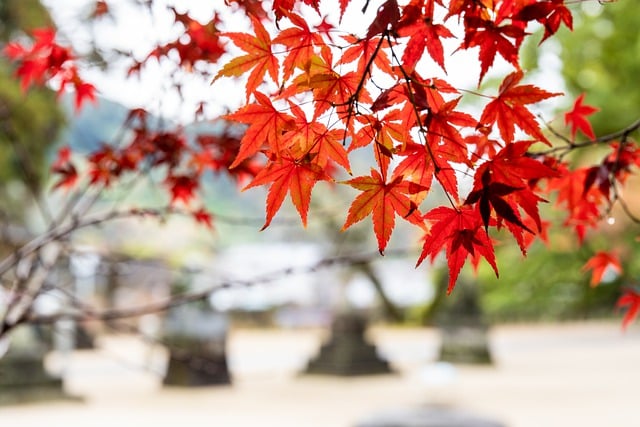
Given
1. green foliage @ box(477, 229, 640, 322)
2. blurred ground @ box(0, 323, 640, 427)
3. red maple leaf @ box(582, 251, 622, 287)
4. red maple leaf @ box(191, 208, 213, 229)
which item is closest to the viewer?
red maple leaf @ box(582, 251, 622, 287)

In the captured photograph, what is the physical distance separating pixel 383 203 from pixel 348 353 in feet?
35.3

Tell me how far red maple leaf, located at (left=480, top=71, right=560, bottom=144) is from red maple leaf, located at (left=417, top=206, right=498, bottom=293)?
16 cm

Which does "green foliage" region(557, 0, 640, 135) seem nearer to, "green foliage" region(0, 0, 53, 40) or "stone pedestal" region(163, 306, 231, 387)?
"stone pedestal" region(163, 306, 231, 387)

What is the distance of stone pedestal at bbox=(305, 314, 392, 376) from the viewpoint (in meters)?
11.5

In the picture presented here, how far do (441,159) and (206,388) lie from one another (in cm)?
991

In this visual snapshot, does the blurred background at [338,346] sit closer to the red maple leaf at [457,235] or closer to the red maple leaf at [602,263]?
the red maple leaf at [602,263]

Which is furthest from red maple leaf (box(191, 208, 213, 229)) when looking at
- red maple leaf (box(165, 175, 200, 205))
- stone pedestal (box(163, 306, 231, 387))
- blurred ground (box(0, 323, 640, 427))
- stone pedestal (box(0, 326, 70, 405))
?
stone pedestal (box(163, 306, 231, 387))

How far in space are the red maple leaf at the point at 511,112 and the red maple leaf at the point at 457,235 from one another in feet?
0.53

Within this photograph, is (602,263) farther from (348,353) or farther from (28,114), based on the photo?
(28,114)

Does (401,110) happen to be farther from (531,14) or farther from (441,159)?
(531,14)

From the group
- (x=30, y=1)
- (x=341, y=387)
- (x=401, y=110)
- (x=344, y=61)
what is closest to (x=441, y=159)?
(x=401, y=110)

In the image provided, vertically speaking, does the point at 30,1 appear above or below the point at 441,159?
above

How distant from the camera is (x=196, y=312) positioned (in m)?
10.9

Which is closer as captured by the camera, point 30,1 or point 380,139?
point 380,139
